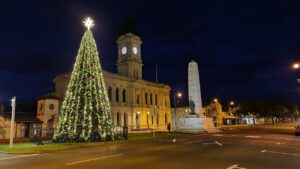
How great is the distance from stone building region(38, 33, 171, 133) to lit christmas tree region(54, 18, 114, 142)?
87.4ft

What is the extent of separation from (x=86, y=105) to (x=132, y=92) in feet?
132

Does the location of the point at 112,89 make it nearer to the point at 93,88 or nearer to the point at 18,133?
the point at 18,133

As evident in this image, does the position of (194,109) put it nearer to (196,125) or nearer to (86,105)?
(196,125)

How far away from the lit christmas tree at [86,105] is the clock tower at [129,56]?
1662 inches

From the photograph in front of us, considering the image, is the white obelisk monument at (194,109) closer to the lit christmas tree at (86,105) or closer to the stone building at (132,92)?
the stone building at (132,92)

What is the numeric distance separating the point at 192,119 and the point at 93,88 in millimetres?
18855

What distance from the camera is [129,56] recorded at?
225ft

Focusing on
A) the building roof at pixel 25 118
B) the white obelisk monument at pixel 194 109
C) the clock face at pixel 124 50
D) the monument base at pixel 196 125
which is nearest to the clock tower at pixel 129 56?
the clock face at pixel 124 50

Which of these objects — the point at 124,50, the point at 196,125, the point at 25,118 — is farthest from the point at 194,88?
the point at 124,50

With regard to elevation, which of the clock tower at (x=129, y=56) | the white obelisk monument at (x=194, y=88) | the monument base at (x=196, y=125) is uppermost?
the clock tower at (x=129, y=56)

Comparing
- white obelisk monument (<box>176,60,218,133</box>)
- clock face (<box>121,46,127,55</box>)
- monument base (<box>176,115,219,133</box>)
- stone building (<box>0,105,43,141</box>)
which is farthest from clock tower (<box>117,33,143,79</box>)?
monument base (<box>176,115,219,133</box>)

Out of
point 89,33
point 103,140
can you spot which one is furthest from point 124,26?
point 103,140

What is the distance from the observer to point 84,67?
79.7 feet

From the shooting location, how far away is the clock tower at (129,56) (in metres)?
68.1
